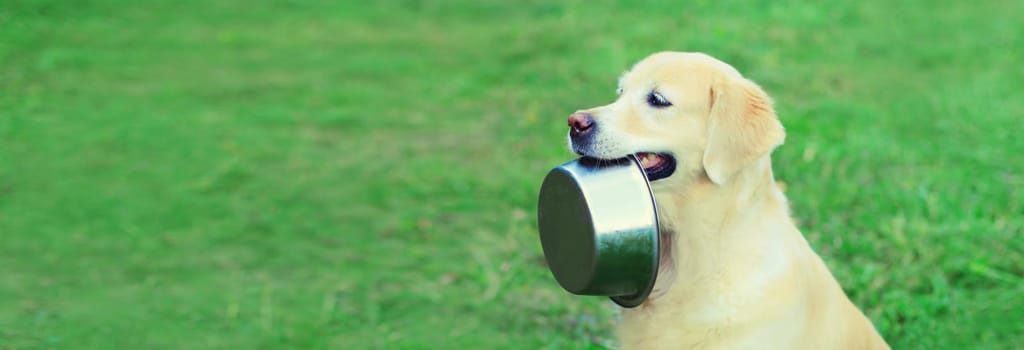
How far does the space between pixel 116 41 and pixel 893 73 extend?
686cm

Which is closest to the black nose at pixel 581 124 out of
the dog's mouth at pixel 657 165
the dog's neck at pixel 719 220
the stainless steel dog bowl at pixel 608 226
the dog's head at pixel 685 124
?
the dog's head at pixel 685 124

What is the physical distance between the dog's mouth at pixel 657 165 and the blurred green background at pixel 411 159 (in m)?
1.46

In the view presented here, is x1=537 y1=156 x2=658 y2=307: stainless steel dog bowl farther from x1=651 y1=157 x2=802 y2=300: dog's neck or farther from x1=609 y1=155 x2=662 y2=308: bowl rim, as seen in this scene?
x1=651 y1=157 x2=802 y2=300: dog's neck

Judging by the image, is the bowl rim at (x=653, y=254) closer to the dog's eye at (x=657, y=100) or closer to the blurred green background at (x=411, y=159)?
the dog's eye at (x=657, y=100)

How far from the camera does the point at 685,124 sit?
384cm

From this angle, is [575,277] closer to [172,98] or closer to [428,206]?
[428,206]

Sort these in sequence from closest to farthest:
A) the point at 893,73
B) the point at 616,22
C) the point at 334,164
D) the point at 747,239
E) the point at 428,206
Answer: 1. the point at 747,239
2. the point at 428,206
3. the point at 334,164
4. the point at 893,73
5. the point at 616,22

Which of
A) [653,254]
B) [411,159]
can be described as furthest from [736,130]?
[411,159]

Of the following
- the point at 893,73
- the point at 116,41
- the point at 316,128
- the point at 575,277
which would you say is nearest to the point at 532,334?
the point at 575,277

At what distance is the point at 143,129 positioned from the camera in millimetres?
8086

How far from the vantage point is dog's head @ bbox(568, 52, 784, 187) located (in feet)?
12.2

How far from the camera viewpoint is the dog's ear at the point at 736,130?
145 inches

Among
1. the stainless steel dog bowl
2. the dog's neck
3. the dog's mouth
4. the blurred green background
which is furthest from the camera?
the blurred green background

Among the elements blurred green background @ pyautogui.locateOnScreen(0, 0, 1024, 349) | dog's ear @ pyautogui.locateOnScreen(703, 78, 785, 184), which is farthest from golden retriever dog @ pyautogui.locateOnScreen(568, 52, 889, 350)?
blurred green background @ pyautogui.locateOnScreen(0, 0, 1024, 349)
